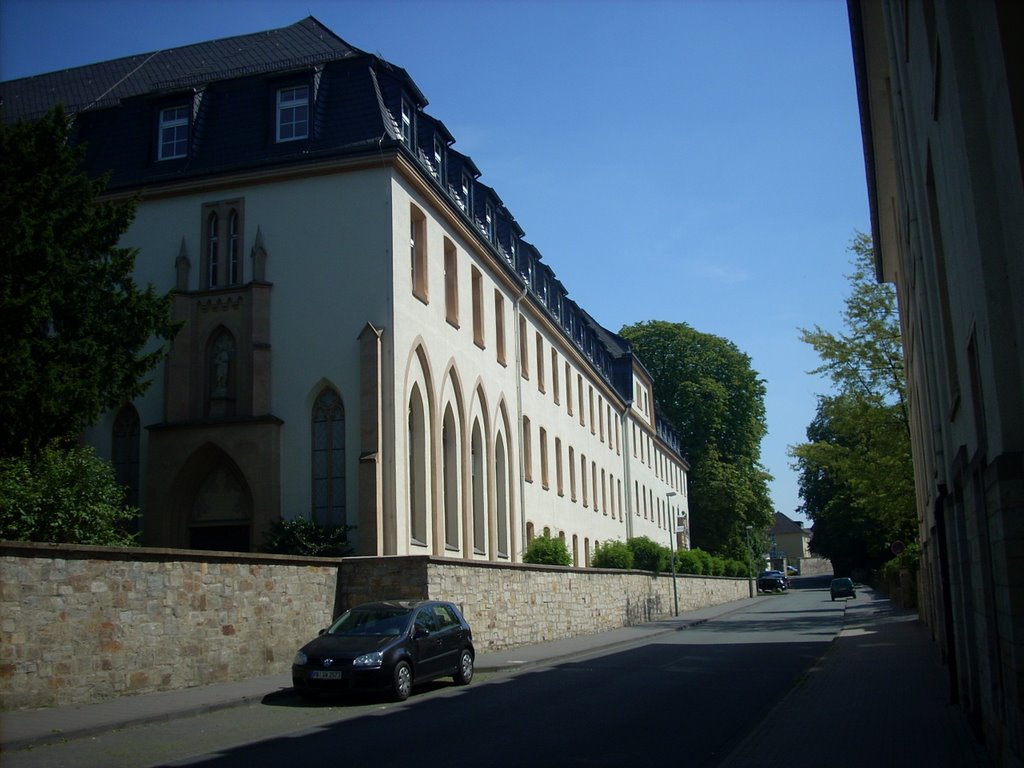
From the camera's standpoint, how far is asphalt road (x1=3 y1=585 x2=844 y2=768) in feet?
32.2

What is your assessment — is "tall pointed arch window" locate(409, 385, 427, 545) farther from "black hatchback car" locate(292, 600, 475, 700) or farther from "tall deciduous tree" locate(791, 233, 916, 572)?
"tall deciduous tree" locate(791, 233, 916, 572)

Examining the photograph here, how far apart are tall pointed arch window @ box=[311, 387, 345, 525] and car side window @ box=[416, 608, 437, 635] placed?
6.61m

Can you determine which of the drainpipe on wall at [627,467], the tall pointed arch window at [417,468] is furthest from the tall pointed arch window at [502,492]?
the drainpipe on wall at [627,467]

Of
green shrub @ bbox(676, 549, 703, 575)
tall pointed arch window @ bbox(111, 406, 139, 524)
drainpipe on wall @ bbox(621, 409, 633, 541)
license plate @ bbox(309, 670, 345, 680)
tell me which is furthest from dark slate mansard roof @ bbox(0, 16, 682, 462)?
drainpipe on wall @ bbox(621, 409, 633, 541)

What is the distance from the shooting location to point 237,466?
78.0ft

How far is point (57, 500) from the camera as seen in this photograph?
51.0ft

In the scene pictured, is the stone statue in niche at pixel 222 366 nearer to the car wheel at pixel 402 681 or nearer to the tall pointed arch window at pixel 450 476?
the tall pointed arch window at pixel 450 476

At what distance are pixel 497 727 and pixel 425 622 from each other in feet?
15.5

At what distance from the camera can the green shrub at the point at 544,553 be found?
30.0 meters

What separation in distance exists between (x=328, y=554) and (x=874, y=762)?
1471 cm

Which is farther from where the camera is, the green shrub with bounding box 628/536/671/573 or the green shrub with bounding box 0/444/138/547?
the green shrub with bounding box 628/536/671/573

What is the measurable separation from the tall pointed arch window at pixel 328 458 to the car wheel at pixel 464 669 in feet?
20.3

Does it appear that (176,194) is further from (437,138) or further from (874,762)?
(874,762)

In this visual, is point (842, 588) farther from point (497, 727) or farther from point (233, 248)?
point (497, 727)
